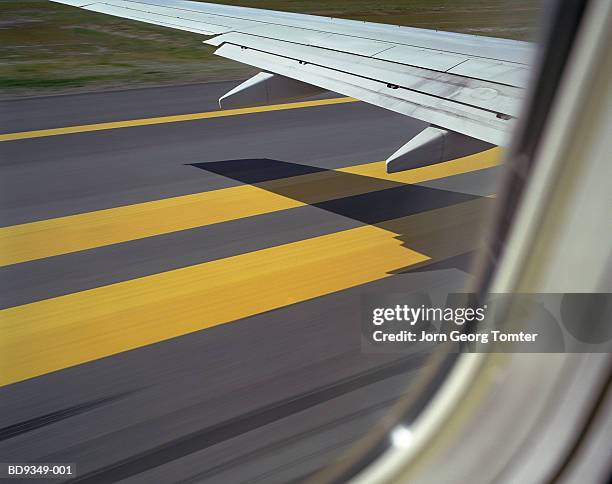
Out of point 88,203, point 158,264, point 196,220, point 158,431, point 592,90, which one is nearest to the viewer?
point 592,90

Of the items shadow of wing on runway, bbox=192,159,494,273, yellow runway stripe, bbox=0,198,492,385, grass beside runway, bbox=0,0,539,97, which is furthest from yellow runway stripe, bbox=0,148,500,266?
grass beside runway, bbox=0,0,539,97

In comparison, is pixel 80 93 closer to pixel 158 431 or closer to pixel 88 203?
pixel 88 203

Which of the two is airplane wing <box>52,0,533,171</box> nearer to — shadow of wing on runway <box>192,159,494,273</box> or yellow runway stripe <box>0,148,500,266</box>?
yellow runway stripe <box>0,148,500,266</box>

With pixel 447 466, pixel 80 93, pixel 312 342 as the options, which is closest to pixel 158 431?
pixel 312 342

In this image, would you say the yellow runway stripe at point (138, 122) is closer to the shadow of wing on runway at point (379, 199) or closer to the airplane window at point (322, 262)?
the airplane window at point (322, 262)

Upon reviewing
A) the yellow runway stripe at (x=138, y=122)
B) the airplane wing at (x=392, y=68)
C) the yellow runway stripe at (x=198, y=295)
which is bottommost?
the yellow runway stripe at (x=138, y=122)

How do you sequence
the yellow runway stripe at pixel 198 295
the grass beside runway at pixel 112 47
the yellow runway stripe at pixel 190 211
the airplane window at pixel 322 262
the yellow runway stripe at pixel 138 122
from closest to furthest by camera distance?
1. the airplane window at pixel 322 262
2. the yellow runway stripe at pixel 198 295
3. the yellow runway stripe at pixel 190 211
4. the yellow runway stripe at pixel 138 122
5. the grass beside runway at pixel 112 47

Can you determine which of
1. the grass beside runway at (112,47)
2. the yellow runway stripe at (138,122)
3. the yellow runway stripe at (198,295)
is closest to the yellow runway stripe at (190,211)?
the yellow runway stripe at (198,295)
